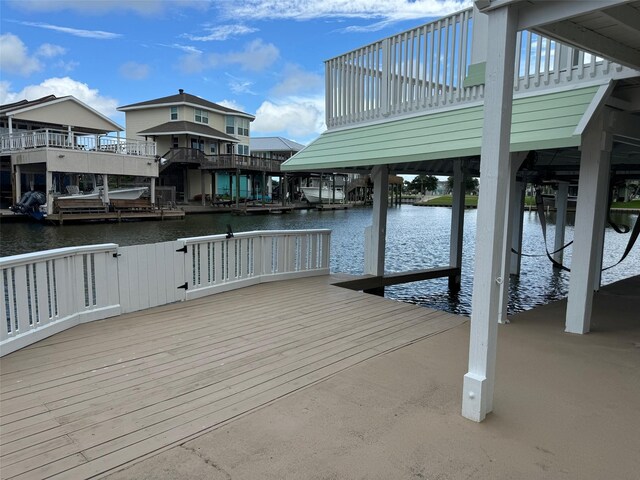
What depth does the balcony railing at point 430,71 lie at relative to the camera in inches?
193

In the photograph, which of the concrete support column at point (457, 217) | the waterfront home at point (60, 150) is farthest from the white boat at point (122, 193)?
the concrete support column at point (457, 217)

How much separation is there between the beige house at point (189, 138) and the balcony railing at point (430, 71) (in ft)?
92.3

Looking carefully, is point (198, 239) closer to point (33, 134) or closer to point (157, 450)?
point (157, 450)

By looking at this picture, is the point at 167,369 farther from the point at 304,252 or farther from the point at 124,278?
the point at 304,252

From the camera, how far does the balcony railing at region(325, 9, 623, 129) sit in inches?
193

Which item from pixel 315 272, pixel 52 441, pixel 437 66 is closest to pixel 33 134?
pixel 315 272

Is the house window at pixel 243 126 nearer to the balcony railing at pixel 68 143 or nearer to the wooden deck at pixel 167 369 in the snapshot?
the balcony railing at pixel 68 143

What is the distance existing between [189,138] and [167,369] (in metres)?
35.9

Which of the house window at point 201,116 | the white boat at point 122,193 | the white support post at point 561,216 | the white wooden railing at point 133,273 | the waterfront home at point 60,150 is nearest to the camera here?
the white wooden railing at point 133,273

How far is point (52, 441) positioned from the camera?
260 centimetres

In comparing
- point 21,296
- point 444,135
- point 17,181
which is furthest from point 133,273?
point 17,181

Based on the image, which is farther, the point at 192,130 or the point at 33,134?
the point at 192,130

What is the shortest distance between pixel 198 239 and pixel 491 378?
13.8ft

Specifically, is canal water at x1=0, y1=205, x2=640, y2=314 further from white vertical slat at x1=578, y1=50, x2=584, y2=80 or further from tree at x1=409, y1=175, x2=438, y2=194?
tree at x1=409, y1=175, x2=438, y2=194
